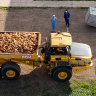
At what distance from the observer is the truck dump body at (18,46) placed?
10242 millimetres

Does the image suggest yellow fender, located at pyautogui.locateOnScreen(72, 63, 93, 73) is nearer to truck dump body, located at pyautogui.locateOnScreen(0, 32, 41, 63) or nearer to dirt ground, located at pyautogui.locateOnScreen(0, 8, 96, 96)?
dirt ground, located at pyautogui.locateOnScreen(0, 8, 96, 96)

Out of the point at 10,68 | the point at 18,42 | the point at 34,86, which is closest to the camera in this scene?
the point at 10,68

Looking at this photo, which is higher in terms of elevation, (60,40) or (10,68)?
(60,40)

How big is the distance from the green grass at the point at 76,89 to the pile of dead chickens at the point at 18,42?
2.29 meters

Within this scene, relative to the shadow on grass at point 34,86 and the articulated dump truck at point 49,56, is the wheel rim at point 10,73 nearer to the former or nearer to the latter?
the articulated dump truck at point 49,56

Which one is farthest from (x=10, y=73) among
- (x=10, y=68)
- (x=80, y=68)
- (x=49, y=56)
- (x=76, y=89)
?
(x=80, y=68)

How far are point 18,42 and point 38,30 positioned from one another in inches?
170

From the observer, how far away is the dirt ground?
1063 cm

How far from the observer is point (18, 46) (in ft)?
34.8

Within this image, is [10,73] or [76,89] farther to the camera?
[10,73]

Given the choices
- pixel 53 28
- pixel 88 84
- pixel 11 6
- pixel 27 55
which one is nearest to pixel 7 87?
pixel 27 55

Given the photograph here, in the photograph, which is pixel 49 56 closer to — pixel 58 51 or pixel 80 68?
pixel 58 51

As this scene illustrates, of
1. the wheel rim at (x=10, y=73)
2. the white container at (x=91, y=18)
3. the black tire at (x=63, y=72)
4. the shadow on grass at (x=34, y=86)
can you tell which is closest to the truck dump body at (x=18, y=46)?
the wheel rim at (x=10, y=73)

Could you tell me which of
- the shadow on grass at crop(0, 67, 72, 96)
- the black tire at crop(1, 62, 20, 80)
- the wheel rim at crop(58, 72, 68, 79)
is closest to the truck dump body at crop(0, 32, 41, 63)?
the black tire at crop(1, 62, 20, 80)
